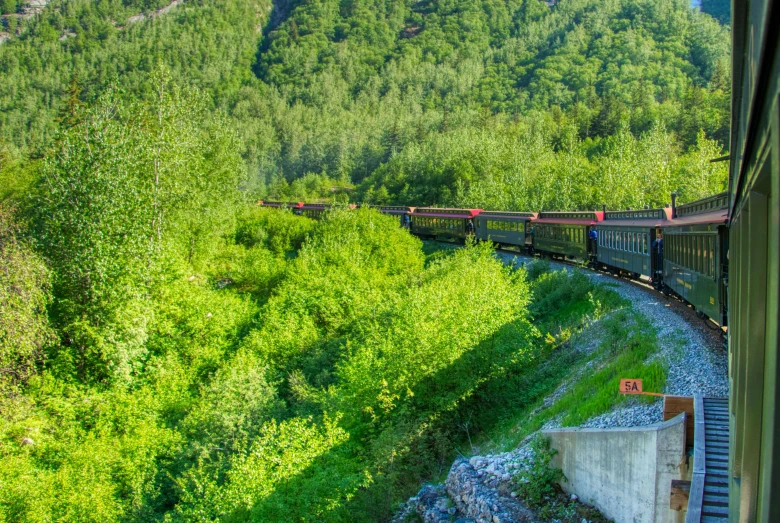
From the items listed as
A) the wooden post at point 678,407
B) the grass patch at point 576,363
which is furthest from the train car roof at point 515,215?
the wooden post at point 678,407

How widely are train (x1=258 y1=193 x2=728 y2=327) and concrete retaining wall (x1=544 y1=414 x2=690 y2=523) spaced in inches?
152

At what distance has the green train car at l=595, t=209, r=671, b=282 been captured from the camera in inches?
944

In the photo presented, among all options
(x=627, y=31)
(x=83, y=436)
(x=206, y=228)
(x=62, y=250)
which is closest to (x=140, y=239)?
(x=62, y=250)

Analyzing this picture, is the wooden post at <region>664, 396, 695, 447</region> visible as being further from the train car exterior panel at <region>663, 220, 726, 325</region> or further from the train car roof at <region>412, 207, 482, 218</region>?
the train car roof at <region>412, 207, 482, 218</region>

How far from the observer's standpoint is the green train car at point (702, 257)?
13.3 metres

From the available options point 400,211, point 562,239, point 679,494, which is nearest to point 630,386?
point 679,494

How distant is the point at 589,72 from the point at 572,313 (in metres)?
→ 118

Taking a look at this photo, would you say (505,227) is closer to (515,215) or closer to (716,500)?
(515,215)

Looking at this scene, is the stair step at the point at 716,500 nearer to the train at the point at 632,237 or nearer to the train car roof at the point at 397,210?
the train at the point at 632,237

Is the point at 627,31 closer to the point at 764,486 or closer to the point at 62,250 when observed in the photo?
the point at 62,250

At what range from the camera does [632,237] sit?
2612 cm

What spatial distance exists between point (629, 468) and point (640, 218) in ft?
59.0

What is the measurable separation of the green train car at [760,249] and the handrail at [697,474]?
410cm

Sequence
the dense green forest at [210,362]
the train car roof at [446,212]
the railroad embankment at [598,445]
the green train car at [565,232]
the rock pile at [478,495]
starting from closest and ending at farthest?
the railroad embankment at [598,445] → the rock pile at [478,495] → the dense green forest at [210,362] → the green train car at [565,232] → the train car roof at [446,212]
